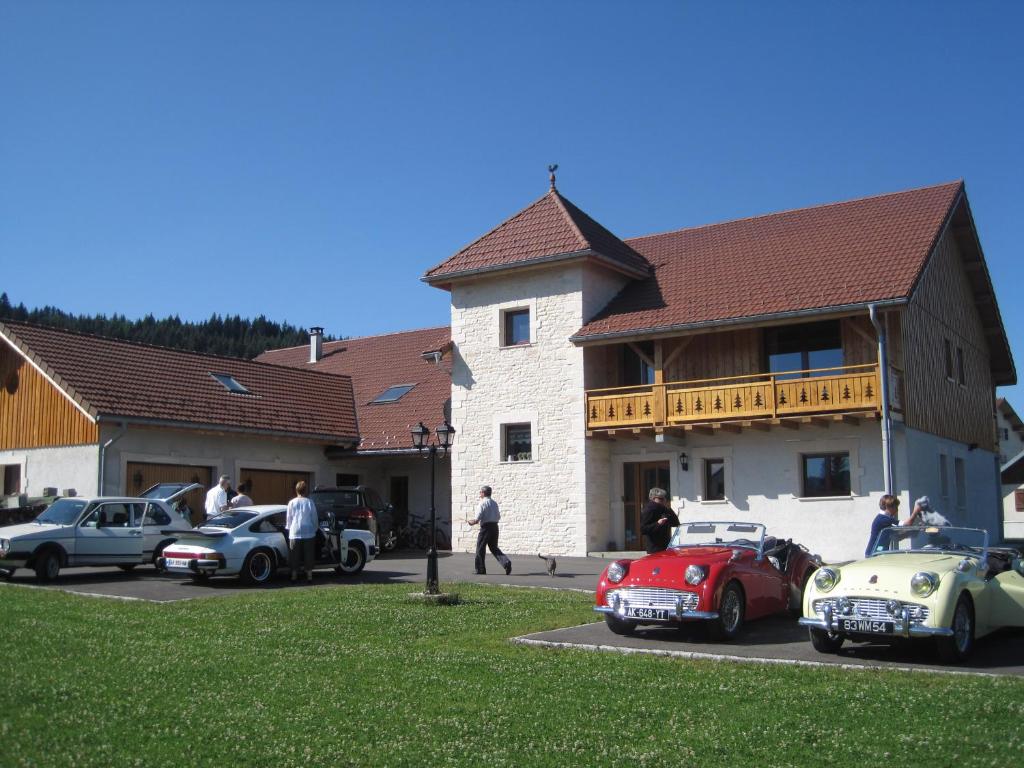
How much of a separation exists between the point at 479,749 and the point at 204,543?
1096cm

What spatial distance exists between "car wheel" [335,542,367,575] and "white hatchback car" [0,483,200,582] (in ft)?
10.4

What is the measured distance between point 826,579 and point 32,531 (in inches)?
510

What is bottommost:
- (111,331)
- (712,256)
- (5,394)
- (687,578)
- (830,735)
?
(830,735)

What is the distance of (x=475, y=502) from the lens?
27.1 meters

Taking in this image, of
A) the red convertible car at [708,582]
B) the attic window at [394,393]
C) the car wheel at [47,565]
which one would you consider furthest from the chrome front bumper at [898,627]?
the attic window at [394,393]

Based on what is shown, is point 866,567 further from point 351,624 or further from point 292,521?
point 292,521

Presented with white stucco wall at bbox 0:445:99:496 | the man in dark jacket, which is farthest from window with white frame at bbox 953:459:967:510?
white stucco wall at bbox 0:445:99:496

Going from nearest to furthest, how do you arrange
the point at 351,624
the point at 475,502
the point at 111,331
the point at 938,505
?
1. the point at 351,624
2. the point at 938,505
3. the point at 475,502
4. the point at 111,331

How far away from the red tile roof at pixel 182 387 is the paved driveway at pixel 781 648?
16130 mm

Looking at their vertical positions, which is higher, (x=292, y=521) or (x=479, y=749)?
(x=292, y=521)

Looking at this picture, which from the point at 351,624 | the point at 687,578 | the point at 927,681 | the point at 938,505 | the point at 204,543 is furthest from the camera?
the point at 938,505

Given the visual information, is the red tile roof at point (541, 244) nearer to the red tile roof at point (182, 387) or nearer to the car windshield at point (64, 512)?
the red tile roof at point (182, 387)

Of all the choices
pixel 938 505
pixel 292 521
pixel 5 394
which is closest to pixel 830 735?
pixel 292 521

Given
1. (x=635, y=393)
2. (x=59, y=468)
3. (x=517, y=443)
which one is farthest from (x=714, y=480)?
(x=59, y=468)
